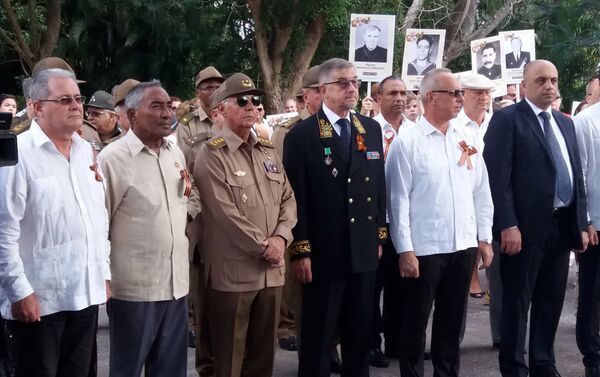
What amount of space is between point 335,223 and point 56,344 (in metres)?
1.94

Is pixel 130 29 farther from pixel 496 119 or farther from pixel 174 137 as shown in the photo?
pixel 496 119

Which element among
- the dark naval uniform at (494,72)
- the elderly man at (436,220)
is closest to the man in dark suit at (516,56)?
the dark naval uniform at (494,72)

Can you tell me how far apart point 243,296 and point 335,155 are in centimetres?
Answer: 110

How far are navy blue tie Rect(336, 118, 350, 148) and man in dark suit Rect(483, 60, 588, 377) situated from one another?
3.82 feet

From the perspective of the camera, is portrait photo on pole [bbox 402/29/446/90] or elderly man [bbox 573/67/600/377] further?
portrait photo on pole [bbox 402/29/446/90]

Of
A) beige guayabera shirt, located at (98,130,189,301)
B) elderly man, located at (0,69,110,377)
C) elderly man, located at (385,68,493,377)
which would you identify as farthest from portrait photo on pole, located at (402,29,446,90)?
elderly man, located at (0,69,110,377)

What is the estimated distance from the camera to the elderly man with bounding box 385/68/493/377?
223 inches

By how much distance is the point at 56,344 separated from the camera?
4340mm

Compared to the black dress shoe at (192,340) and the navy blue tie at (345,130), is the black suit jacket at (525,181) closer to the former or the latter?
the navy blue tie at (345,130)

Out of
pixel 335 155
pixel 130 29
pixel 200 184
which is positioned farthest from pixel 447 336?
pixel 130 29

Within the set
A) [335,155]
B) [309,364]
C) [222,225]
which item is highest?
[335,155]

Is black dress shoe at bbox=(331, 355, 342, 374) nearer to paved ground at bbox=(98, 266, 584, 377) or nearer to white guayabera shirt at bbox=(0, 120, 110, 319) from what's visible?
paved ground at bbox=(98, 266, 584, 377)

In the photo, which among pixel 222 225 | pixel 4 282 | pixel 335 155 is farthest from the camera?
pixel 335 155

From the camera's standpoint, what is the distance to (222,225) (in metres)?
5.09
